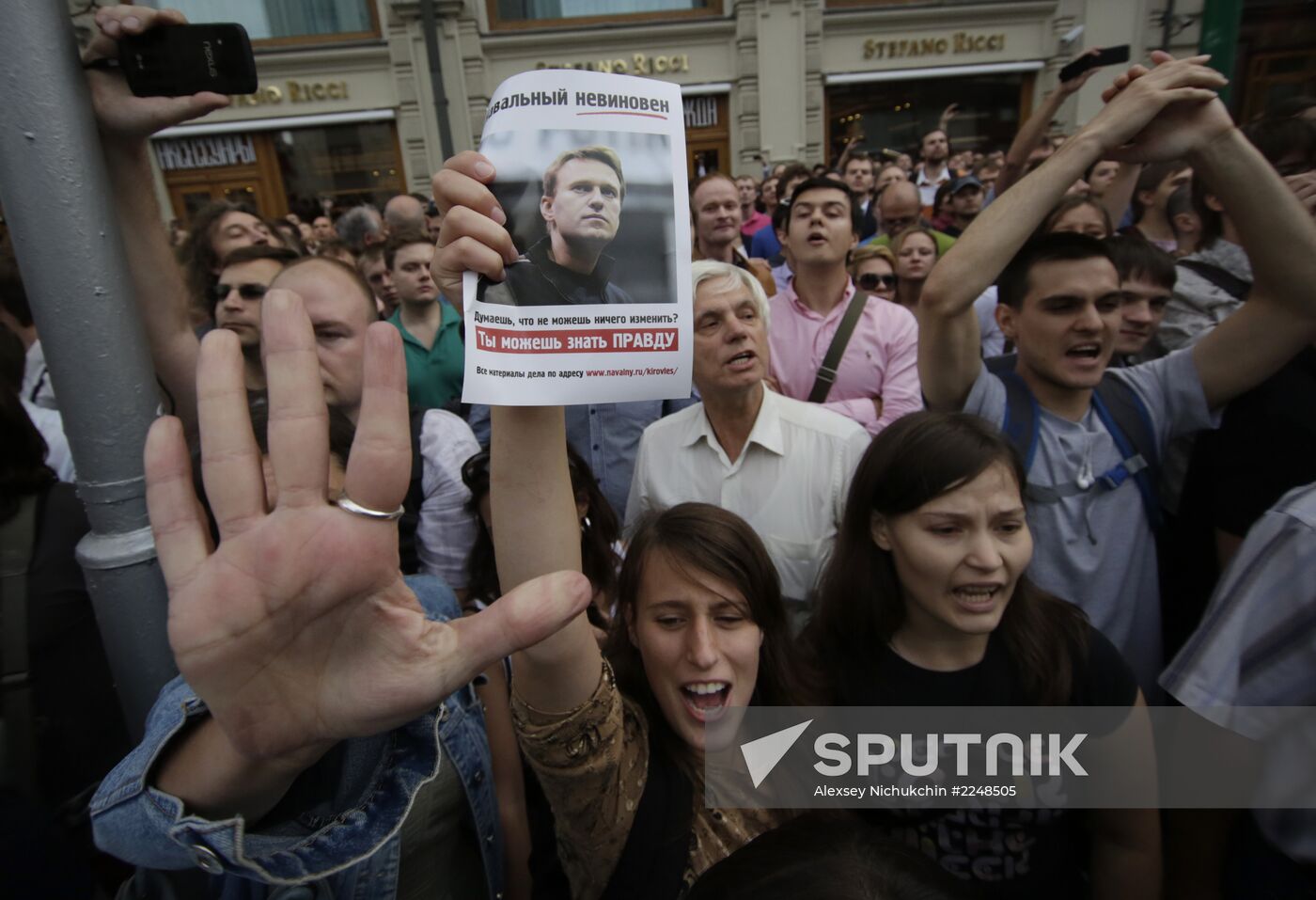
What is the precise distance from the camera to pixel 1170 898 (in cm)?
169

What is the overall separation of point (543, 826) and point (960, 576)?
1.18 metres

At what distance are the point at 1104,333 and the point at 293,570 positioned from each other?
1.94 meters

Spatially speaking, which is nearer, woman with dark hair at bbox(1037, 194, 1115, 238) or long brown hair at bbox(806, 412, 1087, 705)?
long brown hair at bbox(806, 412, 1087, 705)

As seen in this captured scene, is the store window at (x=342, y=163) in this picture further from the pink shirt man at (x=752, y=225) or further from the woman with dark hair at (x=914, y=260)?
the woman with dark hair at (x=914, y=260)

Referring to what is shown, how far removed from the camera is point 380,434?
81 cm

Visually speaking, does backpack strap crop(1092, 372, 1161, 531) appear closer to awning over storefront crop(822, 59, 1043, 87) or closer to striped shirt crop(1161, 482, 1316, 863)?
striped shirt crop(1161, 482, 1316, 863)

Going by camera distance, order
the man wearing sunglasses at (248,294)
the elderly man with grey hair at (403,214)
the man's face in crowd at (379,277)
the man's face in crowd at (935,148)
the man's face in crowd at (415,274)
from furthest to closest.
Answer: the man's face in crowd at (935,148) < the elderly man with grey hair at (403,214) < the man's face in crowd at (379,277) < the man's face in crowd at (415,274) < the man wearing sunglasses at (248,294)

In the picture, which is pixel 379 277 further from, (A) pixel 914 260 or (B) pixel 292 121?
(B) pixel 292 121

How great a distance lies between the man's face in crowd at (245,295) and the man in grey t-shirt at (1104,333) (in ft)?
7.74

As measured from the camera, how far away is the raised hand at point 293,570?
782mm

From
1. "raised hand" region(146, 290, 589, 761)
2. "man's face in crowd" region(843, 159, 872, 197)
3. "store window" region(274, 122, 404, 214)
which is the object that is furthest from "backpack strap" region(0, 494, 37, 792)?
"store window" region(274, 122, 404, 214)

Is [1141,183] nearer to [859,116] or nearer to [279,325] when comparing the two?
[279,325]

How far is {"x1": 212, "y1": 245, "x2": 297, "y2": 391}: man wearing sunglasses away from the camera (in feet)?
8.50

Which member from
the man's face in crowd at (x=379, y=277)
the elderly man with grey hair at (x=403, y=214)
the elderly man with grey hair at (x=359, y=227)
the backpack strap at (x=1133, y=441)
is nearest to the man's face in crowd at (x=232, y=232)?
the man's face in crowd at (x=379, y=277)
